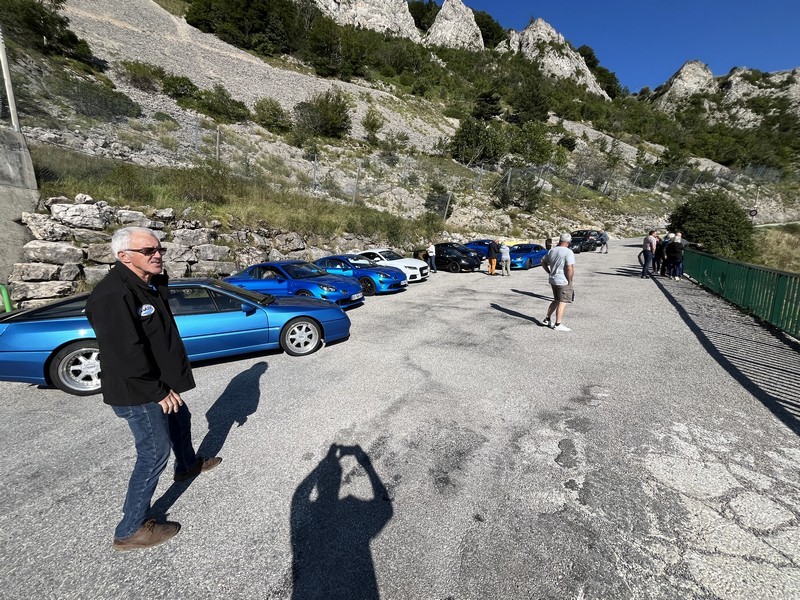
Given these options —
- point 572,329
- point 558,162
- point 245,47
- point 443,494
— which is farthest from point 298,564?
point 245,47

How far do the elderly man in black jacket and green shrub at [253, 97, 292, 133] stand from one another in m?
28.4

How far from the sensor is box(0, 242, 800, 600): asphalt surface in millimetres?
1837

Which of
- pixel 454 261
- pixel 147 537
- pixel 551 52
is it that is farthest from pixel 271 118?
pixel 551 52

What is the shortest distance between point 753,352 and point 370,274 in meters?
8.26

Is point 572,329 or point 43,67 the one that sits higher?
point 43,67

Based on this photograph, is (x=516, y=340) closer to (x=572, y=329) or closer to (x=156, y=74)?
(x=572, y=329)

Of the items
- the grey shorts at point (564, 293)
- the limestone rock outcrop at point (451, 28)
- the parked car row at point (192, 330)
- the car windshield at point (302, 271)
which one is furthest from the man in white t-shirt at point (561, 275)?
the limestone rock outcrop at point (451, 28)

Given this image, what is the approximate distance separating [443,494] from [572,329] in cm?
511

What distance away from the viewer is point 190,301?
454 centimetres

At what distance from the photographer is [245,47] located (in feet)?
141

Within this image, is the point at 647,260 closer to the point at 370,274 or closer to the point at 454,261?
the point at 454,261

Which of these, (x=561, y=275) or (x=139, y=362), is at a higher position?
(x=561, y=275)

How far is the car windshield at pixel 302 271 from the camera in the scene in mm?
8258

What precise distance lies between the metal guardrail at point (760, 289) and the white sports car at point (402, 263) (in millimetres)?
8510
